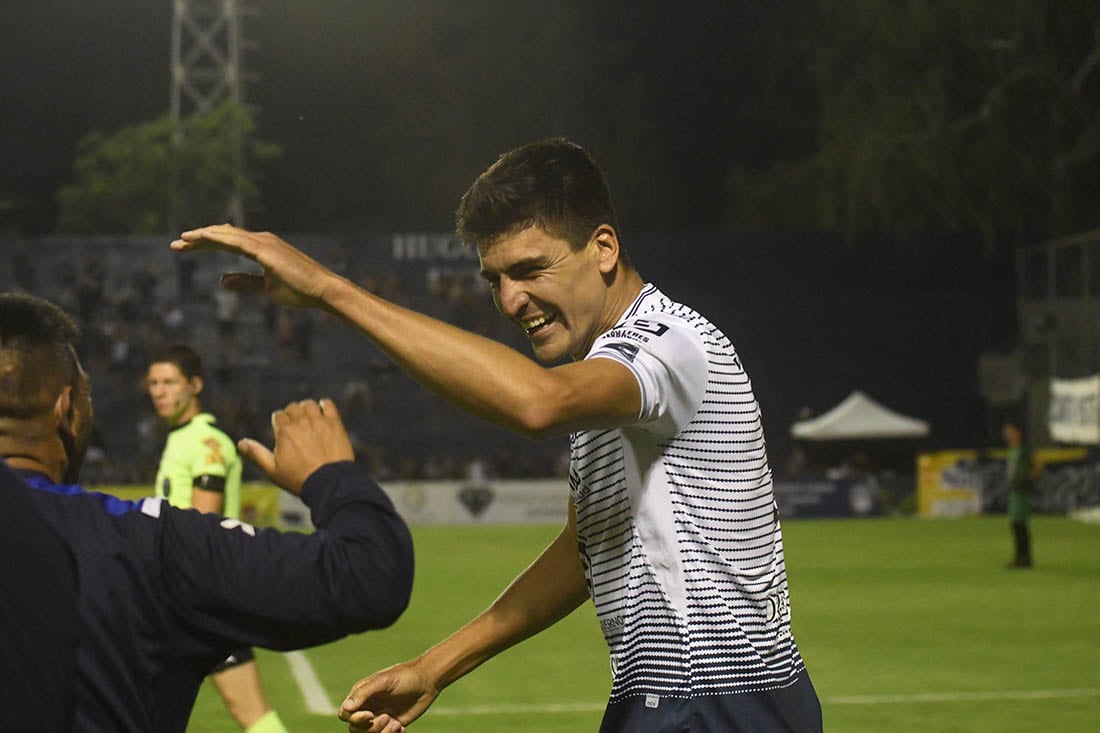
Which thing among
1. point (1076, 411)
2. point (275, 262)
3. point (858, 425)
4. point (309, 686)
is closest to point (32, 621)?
point (275, 262)

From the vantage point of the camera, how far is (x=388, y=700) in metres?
3.95

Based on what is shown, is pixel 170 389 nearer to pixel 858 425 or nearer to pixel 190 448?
pixel 190 448

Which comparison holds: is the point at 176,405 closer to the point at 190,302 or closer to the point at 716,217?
→ the point at 190,302

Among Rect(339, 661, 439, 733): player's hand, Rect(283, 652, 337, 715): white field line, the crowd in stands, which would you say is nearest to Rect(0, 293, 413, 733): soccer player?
Rect(339, 661, 439, 733): player's hand

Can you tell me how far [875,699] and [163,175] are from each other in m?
42.1

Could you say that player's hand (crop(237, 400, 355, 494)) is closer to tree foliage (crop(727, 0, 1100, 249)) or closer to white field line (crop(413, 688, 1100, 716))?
white field line (crop(413, 688, 1100, 716))

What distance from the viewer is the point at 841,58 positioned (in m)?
47.0

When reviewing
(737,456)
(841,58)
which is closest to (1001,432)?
(841,58)

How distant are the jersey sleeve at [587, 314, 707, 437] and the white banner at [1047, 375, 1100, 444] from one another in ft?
100

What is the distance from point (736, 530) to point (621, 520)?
237mm

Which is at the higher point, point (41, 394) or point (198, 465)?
point (41, 394)

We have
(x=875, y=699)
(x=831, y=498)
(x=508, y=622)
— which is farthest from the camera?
(x=831, y=498)

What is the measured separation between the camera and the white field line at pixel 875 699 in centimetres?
1136

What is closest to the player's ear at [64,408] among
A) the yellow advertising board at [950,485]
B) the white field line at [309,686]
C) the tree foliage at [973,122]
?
the white field line at [309,686]
